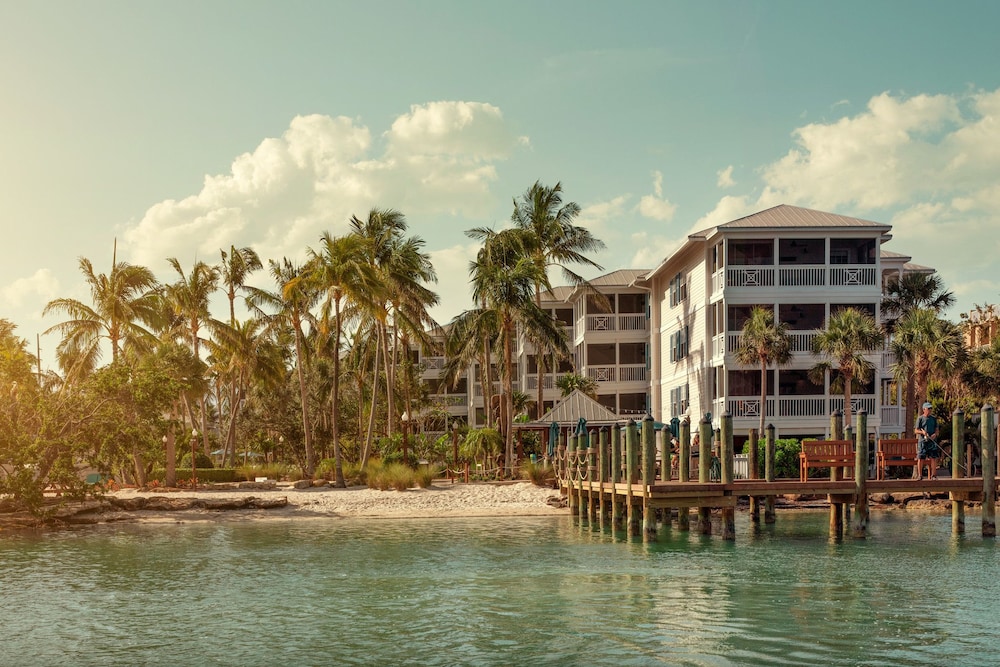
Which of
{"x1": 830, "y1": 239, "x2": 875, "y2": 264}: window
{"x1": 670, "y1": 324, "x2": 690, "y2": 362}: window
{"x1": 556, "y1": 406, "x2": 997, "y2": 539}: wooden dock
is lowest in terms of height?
{"x1": 556, "y1": 406, "x2": 997, "y2": 539}: wooden dock

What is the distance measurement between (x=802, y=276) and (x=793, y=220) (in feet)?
7.43

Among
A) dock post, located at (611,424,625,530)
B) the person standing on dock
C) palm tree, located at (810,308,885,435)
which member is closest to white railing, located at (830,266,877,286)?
palm tree, located at (810,308,885,435)

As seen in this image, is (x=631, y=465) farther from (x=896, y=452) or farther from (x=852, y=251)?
(x=852, y=251)

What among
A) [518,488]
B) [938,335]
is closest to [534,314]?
[518,488]

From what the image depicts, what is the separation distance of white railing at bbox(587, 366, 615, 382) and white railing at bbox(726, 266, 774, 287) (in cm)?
1460

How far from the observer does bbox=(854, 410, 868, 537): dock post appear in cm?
2443

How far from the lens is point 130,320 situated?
47.4 meters

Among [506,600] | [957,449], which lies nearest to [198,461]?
[506,600]

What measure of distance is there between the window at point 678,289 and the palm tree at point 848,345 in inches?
344

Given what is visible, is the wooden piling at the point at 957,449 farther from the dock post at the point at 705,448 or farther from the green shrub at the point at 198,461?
the green shrub at the point at 198,461

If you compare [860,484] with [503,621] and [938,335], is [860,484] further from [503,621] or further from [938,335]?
[938,335]

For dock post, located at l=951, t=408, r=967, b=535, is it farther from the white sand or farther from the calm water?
the white sand

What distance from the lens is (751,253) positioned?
42625mm

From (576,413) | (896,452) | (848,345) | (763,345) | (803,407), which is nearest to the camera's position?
(896,452)
